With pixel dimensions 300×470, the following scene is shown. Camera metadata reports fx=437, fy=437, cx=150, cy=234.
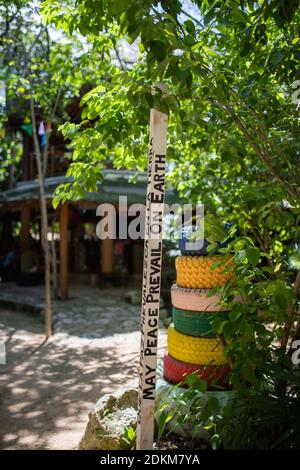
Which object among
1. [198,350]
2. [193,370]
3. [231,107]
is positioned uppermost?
[231,107]

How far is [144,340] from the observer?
2.34 meters

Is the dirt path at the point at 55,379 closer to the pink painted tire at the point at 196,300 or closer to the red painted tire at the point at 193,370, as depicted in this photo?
the red painted tire at the point at 193,370

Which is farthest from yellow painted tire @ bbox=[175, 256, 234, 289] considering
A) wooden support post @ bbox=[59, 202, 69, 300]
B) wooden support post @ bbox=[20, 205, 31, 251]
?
wooden support post @ bbox=[20, 205, 31, 251]

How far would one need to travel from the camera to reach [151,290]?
7.63 feet

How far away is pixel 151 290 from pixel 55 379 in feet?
13.3

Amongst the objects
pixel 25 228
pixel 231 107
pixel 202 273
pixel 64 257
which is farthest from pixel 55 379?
pixel 25 228

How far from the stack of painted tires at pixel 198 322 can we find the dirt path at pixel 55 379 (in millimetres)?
1237

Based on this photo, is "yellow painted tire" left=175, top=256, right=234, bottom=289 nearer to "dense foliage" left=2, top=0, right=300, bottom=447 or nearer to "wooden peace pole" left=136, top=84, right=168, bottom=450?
"dense foliage" left=2, top=0, right=300, bottom=447

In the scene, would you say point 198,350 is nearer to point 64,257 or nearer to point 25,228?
point 64,257

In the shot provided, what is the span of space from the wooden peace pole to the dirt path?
5.79 feet

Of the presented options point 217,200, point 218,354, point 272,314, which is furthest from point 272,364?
point 217,200

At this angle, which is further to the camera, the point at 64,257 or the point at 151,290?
the point at 64,257

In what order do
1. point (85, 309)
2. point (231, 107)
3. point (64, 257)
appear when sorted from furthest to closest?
point (64, 257) → point (85, 309) → point (231, 107)
